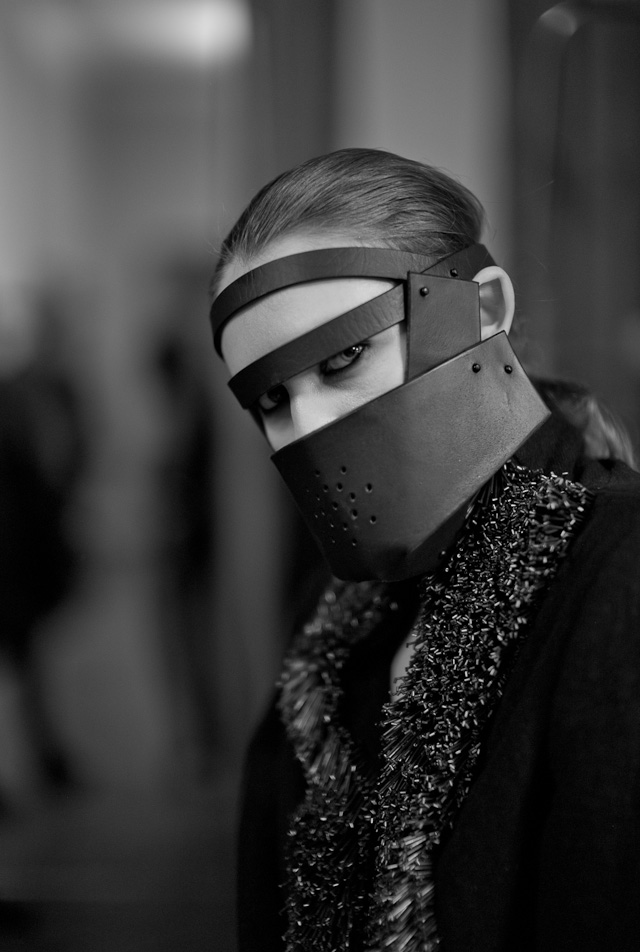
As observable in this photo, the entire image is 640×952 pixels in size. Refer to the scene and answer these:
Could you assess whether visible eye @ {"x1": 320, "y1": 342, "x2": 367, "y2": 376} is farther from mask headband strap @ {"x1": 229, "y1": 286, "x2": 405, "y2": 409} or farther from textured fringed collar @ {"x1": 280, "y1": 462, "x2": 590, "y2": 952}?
textured fringed collar @ {"x1": 280, "y1": 462, "x2": 590, "y2": 952}

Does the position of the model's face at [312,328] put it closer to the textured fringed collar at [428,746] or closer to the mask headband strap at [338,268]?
the mask headband strap at [338,268]

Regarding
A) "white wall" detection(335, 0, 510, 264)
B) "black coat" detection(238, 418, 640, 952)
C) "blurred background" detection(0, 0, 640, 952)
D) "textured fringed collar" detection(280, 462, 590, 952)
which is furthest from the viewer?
"white wall" detection(335, 0, 510, 264)

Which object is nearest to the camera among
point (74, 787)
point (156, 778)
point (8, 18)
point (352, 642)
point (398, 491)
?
point (398, 491)

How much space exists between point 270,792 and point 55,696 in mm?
882

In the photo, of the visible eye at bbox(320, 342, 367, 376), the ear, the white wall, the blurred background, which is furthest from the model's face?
the white wall

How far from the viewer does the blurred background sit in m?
1.58

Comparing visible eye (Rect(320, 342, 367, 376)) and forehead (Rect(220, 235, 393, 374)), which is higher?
forehead (Rect(220, 235, 393, 374))

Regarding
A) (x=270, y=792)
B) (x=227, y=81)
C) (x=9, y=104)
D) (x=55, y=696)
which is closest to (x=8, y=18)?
(x=9, y=104)

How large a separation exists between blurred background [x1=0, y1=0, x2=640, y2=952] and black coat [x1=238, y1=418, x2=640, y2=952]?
0.97m

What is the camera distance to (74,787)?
1.63 m

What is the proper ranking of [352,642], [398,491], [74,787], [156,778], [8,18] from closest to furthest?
[398,491]
[352,642]
[8,18]
[74,787]
[156,778]

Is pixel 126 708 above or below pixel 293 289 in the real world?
below

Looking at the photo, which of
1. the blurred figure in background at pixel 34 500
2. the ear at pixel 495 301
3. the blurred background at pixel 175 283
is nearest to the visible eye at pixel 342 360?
the ear at pixel 495 301

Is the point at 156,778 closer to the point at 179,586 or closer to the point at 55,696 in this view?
the point at 55,696
